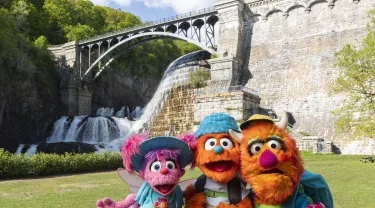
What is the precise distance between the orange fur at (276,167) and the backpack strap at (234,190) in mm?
138

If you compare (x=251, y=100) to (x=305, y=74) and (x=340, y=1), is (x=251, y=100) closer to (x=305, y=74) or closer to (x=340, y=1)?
(x=305, y=74)

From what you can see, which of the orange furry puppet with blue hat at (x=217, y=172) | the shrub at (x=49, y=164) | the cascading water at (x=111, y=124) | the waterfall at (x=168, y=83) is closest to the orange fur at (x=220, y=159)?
the orange furry puppet with blue hat at (x=217, y=172)

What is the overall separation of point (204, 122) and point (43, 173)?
483 inches

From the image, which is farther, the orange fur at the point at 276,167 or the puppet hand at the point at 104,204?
the puppet hand at the point at 104,204

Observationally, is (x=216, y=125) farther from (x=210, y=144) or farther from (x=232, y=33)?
(x=232, y=33)

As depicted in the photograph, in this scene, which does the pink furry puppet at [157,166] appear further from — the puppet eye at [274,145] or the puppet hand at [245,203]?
the puppet eye at [274,145]

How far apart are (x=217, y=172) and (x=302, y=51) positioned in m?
22.2

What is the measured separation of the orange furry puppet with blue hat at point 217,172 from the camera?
3.04 m

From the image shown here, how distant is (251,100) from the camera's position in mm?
20703

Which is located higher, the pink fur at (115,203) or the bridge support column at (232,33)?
the bridge support column at (232,33)

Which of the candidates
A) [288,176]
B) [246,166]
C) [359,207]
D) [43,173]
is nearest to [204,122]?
[246,166]

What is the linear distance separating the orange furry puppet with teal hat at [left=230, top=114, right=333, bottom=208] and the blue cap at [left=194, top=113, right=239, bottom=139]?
0.14 metres

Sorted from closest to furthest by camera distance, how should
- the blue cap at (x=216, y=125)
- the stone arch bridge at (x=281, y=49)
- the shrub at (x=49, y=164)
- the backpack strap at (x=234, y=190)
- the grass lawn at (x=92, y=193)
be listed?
the backpack strap at (x=234, y=190) → the blue cap at (x=216, y=125) → the grass lawn at (x=92, y=193) → the shrub at (x=49, y=164) → the stone arch bridge at (x=281, y=49)

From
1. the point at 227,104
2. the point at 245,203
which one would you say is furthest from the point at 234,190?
the point at 227,104
